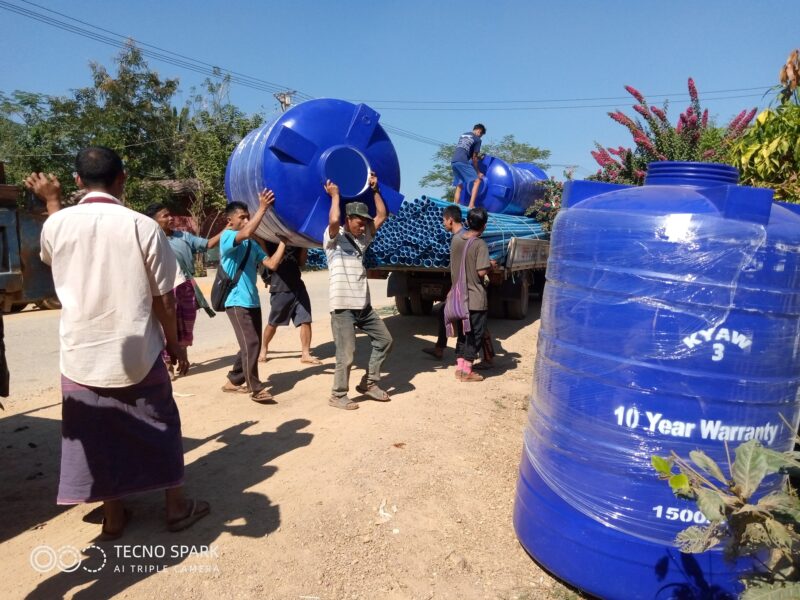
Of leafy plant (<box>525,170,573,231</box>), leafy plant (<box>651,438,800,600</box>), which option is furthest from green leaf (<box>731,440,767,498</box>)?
leafy plant (<box>525,170,573,231</box>)

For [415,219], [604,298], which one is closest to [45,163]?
[415,219]

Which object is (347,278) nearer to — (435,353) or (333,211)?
(333,211)

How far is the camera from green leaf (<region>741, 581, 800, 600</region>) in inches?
58.1

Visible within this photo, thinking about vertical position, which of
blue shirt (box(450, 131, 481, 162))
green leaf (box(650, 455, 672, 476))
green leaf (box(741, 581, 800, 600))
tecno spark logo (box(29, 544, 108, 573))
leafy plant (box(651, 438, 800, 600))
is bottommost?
tecno spark logo (box(29, 544, 108, 573))

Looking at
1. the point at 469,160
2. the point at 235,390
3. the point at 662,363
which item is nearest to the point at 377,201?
the point at 235,390

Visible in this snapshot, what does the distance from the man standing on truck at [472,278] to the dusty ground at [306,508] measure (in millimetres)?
568

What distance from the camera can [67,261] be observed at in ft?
7.70

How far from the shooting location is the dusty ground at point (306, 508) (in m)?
2.46

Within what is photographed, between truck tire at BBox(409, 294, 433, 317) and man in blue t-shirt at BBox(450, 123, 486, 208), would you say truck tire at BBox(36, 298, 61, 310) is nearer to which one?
truck tire at BBox(409, 294, 433, 317)

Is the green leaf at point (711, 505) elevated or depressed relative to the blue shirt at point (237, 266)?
depressed

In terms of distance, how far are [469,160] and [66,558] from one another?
7.34 m

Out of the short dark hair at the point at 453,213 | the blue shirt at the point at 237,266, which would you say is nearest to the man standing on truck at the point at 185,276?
the blue shirt at the point at 237,266

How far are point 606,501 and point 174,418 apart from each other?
6.88ft

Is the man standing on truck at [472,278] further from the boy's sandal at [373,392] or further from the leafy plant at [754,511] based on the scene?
the leafy plant at [754,511]
